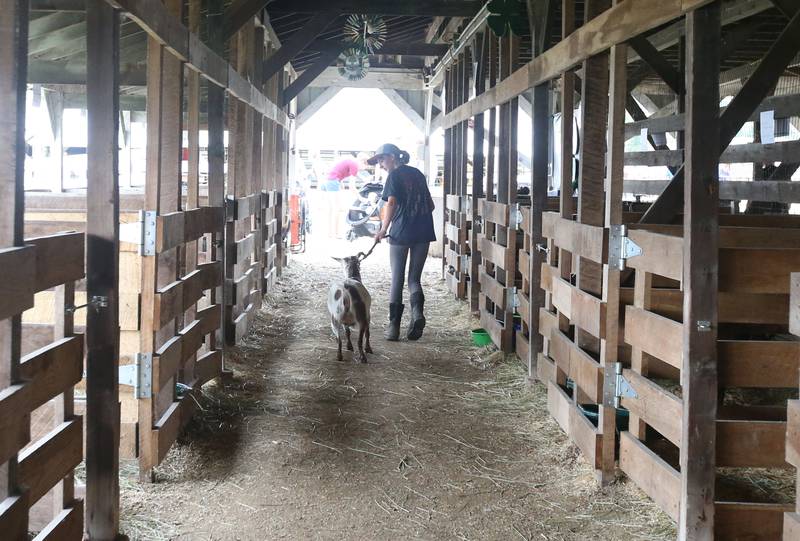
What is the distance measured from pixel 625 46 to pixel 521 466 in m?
2.40

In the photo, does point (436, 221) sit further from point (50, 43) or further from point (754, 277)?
point (754, 277)

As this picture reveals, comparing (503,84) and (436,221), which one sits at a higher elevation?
(503,84)

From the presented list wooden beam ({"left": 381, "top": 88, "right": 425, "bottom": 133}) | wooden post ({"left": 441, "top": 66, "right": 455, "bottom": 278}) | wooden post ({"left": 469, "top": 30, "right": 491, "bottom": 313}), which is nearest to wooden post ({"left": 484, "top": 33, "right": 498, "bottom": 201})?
wooden post ({"left": 469, "top": 30, "right": 491, "bottom": 313})

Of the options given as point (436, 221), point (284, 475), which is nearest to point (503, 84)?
point (284, 475)

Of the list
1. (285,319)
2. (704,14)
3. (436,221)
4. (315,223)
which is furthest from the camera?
(315,223)

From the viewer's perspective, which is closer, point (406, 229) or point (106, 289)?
point (106, 289)

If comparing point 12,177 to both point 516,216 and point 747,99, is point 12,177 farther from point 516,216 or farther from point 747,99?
point 516,216

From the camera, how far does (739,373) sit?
133 inches

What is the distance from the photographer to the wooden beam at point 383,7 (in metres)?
9.91

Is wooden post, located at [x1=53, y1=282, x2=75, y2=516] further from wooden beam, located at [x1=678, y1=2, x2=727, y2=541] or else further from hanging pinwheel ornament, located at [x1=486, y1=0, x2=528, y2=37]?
hanging pinwheel ornament, located at [x1=486, y1=0, x2=528, y2=37]

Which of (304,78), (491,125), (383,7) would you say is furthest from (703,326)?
(304,78)

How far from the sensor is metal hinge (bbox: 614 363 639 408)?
4.12 m

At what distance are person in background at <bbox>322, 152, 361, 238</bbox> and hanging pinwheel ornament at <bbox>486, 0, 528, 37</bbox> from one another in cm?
1397

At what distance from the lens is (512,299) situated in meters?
7.39
